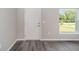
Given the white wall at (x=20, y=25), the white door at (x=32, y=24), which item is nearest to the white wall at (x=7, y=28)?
the white wall at (x=20, y=25)

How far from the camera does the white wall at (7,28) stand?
2320mm

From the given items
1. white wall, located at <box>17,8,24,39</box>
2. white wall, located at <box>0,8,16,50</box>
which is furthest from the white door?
white wall, located at <box>0,8,16,50</box>

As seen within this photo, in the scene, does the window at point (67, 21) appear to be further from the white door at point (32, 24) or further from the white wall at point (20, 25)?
Result: the white wall at point (20, 25)

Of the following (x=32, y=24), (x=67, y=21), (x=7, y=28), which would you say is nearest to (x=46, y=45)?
(x=32, y=24)

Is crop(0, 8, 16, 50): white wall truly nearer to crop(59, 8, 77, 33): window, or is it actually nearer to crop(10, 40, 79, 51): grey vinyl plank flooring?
crop(10, 40, 79, 51): grey vinyl plank flooring

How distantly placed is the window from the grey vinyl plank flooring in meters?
0.26

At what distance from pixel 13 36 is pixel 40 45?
578 millimetres

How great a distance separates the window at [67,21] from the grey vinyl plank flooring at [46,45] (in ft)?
0.87

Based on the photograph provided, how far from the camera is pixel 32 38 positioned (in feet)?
7.61

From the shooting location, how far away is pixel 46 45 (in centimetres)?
238

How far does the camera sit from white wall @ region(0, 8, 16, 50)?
91.4 inches
